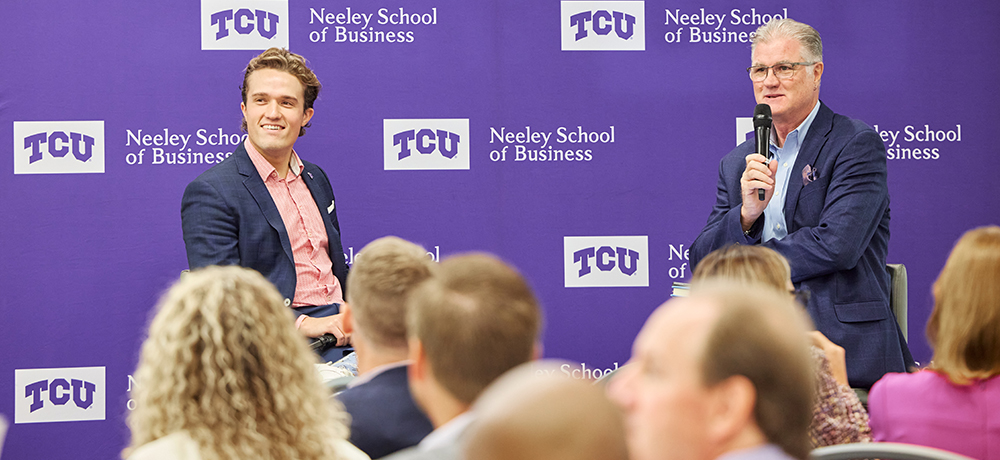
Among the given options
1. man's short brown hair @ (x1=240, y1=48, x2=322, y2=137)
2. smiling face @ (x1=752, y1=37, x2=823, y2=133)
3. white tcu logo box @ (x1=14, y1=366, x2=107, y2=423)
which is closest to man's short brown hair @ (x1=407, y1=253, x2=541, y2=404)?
smiling face @ (x1=752, y1=37, x2=823, y2=133)

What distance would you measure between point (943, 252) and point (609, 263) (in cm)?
159

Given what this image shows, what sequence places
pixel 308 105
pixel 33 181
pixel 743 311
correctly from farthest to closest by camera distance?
pixel 33 181 < pixel 308 105 < pixel 743 311

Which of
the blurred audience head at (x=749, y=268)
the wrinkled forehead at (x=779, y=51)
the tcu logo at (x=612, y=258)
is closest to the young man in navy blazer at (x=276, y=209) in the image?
the tcu logo at (x=612, y=258)

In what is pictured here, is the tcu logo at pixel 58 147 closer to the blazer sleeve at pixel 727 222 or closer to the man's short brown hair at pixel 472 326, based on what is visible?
the blazer sleeve at pixel 727 222

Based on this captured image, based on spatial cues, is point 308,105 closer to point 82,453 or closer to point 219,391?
point 82,453

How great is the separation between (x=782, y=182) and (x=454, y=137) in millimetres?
1571

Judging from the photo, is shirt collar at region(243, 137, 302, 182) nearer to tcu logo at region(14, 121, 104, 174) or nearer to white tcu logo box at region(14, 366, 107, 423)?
tcu logo at region(14, 121, 104, 174)

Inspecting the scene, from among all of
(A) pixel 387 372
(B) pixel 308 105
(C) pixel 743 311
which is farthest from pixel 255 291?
(B) pixel 308 105

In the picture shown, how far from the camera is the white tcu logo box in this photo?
3.82m

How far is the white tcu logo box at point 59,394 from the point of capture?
3.82 m

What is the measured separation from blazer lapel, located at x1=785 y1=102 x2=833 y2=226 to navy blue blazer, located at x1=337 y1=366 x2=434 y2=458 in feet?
5.87

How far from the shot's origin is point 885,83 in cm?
416

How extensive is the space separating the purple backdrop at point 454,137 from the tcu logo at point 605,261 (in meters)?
0.01

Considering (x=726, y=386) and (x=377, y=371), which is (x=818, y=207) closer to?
(x=377, y=371)
